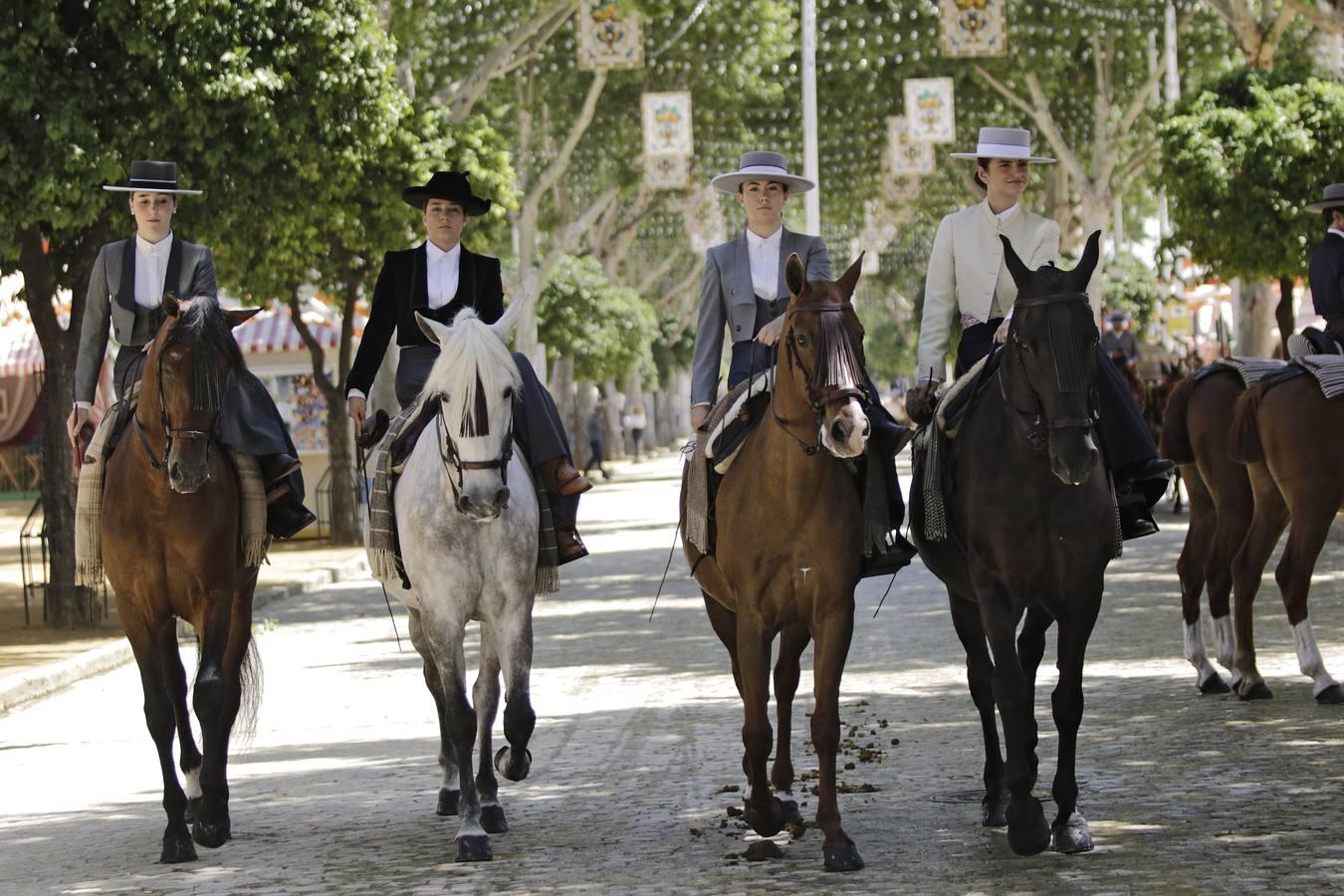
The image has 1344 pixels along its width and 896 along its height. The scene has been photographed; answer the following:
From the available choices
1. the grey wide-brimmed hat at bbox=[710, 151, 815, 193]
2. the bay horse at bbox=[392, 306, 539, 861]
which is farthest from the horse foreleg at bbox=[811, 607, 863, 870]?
the grey wide-brimmed hat at bbox=[710, 151, 815, 193]

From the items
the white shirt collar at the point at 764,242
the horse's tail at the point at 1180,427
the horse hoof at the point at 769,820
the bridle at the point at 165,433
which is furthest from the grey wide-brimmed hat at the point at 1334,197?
the bridle at the point at 165,433

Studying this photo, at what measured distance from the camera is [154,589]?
29.1ft

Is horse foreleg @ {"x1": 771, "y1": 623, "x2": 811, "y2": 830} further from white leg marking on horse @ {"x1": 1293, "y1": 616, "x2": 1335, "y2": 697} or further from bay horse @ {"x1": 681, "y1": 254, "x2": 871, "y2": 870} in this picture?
white leg marking on horse @ {"x1": 1293, "y1": 616, "x2": 1335, "y2": 697}

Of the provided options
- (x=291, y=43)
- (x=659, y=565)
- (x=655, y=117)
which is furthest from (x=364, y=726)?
(x=655, y=117)

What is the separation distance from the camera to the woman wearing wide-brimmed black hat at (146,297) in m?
9.39

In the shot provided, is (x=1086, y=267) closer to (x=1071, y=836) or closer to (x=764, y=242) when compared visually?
(x=764, y=242)

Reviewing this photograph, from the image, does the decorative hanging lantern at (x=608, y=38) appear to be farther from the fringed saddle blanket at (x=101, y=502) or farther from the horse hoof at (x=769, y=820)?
the horse hoof at (x=769, y=820)

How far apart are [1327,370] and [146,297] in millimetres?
6701

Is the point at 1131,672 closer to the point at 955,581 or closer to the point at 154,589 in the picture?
the point at 955,581

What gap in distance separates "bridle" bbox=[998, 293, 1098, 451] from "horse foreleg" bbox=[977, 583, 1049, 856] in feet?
2.14

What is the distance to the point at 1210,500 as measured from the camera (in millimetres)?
12828

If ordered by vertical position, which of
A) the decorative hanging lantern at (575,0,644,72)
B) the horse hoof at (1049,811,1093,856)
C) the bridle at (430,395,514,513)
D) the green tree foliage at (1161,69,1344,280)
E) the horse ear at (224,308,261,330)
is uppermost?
the decorative hanging lantern at (575,0,644,72)

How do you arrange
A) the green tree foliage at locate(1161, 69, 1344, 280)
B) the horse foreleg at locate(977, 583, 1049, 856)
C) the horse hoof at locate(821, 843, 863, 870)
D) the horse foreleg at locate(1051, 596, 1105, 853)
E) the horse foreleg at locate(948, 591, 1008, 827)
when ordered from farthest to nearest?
1. the green tree foliage at locate(1161, 69, 1344, 280)
2. the horse foreleg at locate(948, 591, 1008, 827)
3. the horse foreleg at locate(1051, 596, 1105, 853)
4. the horse foreleg at locate(977, 583, 1049, 856)
5. the horse hoof at locate(821, 843, 863, 870)

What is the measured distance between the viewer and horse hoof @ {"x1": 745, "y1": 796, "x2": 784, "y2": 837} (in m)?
7.93
